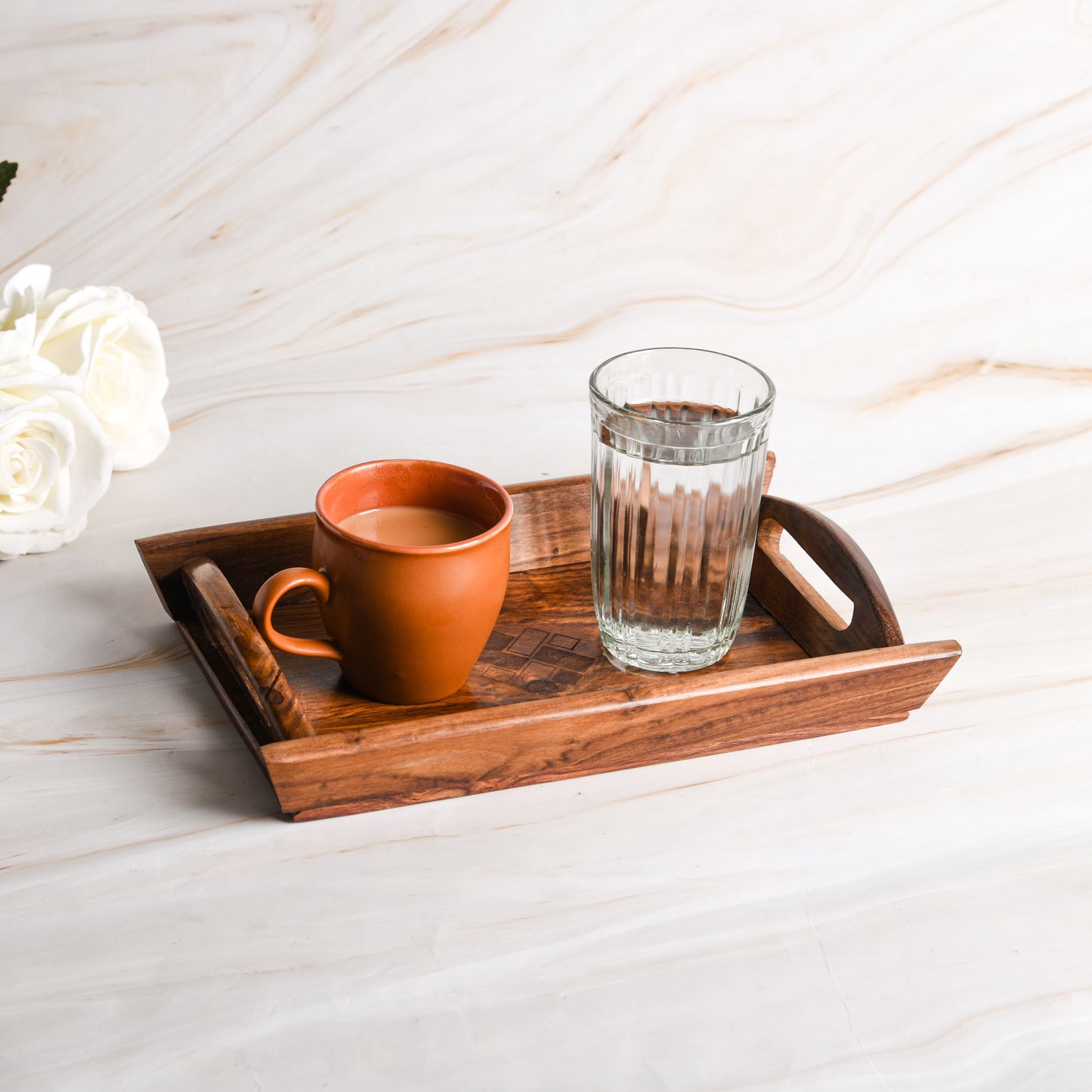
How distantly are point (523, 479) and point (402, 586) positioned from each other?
1.10 feet

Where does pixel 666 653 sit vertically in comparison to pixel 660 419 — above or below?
below

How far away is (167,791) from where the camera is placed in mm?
521

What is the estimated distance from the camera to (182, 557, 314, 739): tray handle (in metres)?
0.49

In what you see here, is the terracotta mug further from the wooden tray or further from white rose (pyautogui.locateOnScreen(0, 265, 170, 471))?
white rose (pyautogui.locateOnScreen(0, 265, 170, 471))

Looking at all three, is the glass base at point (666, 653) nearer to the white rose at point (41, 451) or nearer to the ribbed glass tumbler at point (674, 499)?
the ribbed glass tumbler at point (674, 499)

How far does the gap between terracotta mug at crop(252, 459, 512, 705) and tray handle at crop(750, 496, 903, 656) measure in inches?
6.7

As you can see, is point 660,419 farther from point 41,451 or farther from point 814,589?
point 41,451

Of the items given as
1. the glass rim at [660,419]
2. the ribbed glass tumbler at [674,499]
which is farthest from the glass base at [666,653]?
the glass rim at [660,419]

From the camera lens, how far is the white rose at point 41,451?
663 millimetres

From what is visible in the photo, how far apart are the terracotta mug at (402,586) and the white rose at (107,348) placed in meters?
0.26

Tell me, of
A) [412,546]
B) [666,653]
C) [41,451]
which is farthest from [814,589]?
[41,451]

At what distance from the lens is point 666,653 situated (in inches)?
23.0

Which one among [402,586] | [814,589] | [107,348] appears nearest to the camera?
[402,586]

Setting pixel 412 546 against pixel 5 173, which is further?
pixel 5 173
